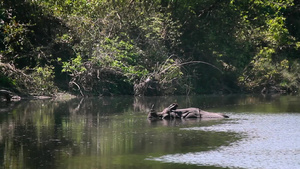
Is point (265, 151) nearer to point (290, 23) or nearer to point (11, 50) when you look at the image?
point (11, 50)

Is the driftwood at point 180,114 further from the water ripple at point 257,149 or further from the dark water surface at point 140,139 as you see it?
the water ripple at point 257,149

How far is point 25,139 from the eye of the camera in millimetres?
15578

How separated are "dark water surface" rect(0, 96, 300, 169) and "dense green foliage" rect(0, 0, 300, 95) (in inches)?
278

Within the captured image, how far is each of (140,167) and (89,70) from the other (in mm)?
20900

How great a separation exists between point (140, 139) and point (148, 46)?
20375 millimetres

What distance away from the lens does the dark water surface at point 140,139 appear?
12.3m

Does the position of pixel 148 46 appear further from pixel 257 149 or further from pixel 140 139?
pixel 257 149

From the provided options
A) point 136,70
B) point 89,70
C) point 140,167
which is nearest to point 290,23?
point 136,70

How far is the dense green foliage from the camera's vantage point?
3123 cm

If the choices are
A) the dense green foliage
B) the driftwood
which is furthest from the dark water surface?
the dense green foliage

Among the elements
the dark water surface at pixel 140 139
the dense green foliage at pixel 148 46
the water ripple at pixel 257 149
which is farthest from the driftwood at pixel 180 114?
the dense green foliage at pixel 148 46

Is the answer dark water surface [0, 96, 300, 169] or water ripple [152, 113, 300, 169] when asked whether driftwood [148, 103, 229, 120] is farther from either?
water ripple [152, 113, 300, 169]

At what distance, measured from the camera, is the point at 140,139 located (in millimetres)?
15820

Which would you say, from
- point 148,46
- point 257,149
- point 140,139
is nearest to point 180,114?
point 140,139
